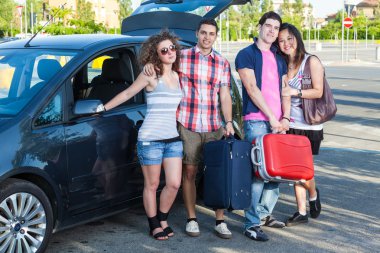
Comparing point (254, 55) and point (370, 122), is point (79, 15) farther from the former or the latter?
point (254, 55)

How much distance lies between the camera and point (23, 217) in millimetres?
4477

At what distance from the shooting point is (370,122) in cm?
1277

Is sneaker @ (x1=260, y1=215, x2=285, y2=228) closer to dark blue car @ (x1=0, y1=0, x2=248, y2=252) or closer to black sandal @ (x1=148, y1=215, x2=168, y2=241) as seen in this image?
black sandal @ (x1=148, y1=215, x2=168, y2=241)

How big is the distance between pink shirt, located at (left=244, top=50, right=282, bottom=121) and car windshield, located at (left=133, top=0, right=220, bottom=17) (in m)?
2.04

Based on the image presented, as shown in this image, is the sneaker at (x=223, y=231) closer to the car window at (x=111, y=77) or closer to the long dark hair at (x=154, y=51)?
the car window at (x=111, y=77)

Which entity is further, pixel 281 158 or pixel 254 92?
pixel 254 92

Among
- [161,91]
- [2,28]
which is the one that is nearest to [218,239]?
[161,91]

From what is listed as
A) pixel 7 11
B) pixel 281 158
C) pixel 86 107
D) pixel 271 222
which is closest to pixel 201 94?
pixel 281 158

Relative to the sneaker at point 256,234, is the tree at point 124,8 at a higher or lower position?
higher

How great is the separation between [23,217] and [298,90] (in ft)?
8.31

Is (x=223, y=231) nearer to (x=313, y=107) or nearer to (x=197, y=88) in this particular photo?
(x=197, y=88)

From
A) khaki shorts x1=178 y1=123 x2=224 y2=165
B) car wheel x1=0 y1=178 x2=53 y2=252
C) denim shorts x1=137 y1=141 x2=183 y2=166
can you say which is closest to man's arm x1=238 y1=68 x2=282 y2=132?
khaki shorts x1=178 y1=123 x2=224 y2=165

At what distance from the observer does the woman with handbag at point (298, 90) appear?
5523 millimetres

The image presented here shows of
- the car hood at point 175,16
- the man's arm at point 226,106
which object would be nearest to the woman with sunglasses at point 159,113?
the man's arm at point 226,106
